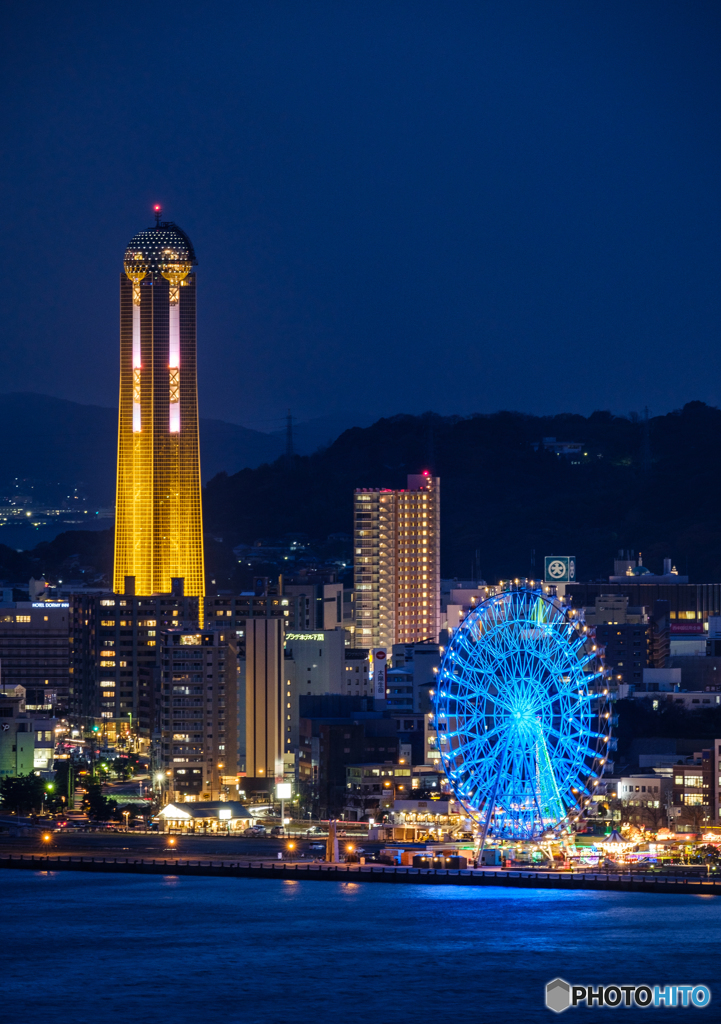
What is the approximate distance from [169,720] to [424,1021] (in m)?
16.8

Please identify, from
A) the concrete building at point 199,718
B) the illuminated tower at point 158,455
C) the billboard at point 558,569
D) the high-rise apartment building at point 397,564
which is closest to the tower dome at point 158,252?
the illuminated tower at point 158,455

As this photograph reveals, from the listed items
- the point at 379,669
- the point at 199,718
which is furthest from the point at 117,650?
the point at 199,718

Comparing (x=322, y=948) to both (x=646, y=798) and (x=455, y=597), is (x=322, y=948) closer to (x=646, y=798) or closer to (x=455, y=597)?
(x=646, y=798)

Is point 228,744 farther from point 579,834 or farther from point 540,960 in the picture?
point 540,960

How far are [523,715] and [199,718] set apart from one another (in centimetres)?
1006

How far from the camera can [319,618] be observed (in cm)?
6062

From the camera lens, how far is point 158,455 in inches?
2377

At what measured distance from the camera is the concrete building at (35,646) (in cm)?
6272

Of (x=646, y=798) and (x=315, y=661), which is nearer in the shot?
(x=646, y=798)

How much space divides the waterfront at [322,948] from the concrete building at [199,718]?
7117 millimetres

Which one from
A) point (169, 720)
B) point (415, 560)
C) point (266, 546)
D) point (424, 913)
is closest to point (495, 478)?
point (266, 546)

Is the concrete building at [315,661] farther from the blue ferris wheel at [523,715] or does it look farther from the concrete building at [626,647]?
the blue ferris wheel at [523,715]

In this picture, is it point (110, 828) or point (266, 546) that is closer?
point (110, 828)

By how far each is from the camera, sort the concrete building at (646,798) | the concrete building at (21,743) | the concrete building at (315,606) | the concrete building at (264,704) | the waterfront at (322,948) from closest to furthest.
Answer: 1. the waterfront at (322,948)
2. the concrete building at (646,798)
3. the concrete building at (264,704)
4. the concrete building at (21,743)
5. the concrete building at (315,606)
